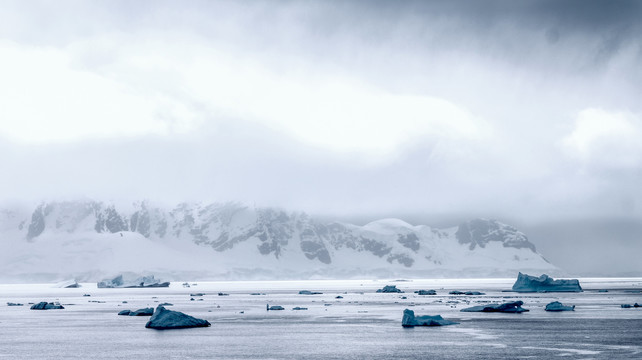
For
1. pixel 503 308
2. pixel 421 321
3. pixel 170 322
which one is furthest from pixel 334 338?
pixel 503 308

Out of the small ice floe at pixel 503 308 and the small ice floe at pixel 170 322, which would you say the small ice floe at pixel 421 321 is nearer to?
the small ice floe at pixel 170 322

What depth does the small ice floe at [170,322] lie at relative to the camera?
→ 227 ft

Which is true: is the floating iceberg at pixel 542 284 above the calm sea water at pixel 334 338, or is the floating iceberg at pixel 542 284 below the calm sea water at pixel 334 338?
above

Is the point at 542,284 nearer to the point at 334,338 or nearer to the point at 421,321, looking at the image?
the point at 421,321

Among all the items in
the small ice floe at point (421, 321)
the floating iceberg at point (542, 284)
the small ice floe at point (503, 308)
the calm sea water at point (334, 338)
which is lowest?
the calm sea water at point (334, 338)

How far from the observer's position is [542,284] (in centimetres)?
16825

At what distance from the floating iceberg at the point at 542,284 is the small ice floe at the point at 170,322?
105813 mm

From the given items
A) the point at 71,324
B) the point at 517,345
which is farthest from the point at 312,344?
the point at 71,324

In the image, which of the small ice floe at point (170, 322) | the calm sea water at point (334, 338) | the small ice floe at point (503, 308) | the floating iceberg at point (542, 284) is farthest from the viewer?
the floating iceberg at point (542, 284)

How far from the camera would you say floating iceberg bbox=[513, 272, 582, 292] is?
544 feet

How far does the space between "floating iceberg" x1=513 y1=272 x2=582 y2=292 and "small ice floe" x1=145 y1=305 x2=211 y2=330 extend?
105813mm

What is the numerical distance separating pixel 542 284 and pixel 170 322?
11384cm

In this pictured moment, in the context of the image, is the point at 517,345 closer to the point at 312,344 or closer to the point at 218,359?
the point at 312,344

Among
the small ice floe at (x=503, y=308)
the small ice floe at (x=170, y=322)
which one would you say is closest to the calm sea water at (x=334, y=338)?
the small ice floe at (x=170, y=322)
